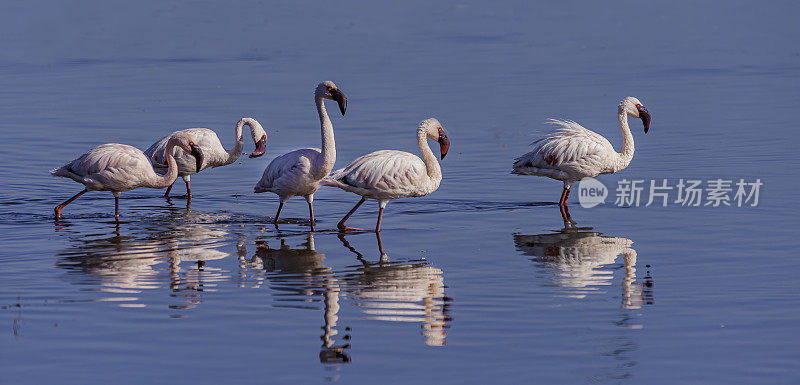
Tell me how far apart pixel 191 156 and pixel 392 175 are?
3816mm

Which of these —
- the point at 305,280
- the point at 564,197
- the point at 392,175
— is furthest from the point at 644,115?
the point at 305,280

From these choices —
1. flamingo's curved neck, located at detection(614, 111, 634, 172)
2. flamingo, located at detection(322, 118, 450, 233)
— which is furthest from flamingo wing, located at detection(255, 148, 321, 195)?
flamingo's curved neck, located at detection(614, 111, 634, 172)

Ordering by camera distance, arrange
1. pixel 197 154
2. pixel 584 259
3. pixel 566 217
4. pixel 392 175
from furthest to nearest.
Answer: pixel 197 154 → pixel 566 217 → pixel 392 175 → pixel 584 259

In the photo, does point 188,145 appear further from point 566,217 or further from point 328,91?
point 566,217

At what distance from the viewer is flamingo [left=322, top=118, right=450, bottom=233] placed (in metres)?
12.2

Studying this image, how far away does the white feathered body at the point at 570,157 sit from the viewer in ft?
45.9

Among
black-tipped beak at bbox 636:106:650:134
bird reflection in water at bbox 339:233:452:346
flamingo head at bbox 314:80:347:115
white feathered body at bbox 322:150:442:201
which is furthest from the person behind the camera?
black-tipped beak at bbox 636:106:650:134

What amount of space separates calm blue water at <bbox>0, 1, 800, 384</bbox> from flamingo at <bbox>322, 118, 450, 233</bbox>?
0.52 metres

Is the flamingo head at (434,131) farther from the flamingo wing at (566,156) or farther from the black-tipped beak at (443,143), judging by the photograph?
the flamingo wing at (566,156)

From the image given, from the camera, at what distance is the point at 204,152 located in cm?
1512

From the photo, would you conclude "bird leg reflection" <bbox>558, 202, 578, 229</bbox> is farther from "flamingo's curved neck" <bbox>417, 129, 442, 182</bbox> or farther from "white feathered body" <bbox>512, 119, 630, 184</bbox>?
"flamingo's curved neck" <bbox>417, 129, 442, 182</bbox>

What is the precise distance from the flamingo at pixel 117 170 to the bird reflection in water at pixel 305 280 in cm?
218

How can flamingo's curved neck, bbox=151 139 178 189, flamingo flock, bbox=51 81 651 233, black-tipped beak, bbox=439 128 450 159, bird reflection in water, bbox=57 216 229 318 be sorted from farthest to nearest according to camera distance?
1. flamingo's curved neck, bbox=151 139 178 189
2. black-tipped beak, bbox=439 128 450 159
3. flamingo flock, bbox=51 81 651 233
4. bird reflection in water, bbox=57 216 229 318

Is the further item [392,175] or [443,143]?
[443,143]
